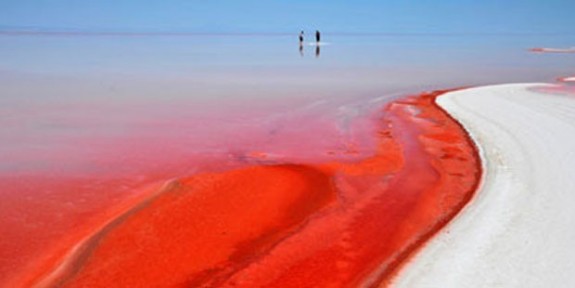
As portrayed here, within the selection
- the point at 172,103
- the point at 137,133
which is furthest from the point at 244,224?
the point at 172,103

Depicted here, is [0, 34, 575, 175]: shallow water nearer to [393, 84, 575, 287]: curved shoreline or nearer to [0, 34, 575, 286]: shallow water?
[0, 34, 575, 286]: shallow water

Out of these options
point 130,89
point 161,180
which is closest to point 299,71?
point 130,89

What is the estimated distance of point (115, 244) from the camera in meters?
6.17

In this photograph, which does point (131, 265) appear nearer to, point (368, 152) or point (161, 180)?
point (161, 180)

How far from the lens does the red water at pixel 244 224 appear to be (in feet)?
18.2

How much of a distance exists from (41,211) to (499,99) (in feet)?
44.6

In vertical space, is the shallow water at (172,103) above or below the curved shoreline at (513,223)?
below

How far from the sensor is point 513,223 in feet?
20.9

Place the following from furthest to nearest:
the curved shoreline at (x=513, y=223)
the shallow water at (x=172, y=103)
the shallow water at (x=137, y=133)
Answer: the shallow water at (x=172, y=103) < the shallow water at (x=137, y=133) < the curved shoreline at (x=513, y=223)

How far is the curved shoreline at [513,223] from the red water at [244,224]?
0.30m

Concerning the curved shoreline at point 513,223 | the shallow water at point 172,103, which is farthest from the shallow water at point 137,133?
the curved shoreline at point 513,223

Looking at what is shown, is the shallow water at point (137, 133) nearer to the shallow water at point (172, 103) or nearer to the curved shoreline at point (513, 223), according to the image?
the shallow water at point (172, 103)

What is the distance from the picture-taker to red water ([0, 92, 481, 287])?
5551 mm

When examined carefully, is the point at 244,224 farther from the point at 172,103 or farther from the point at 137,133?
the point at 172,103
